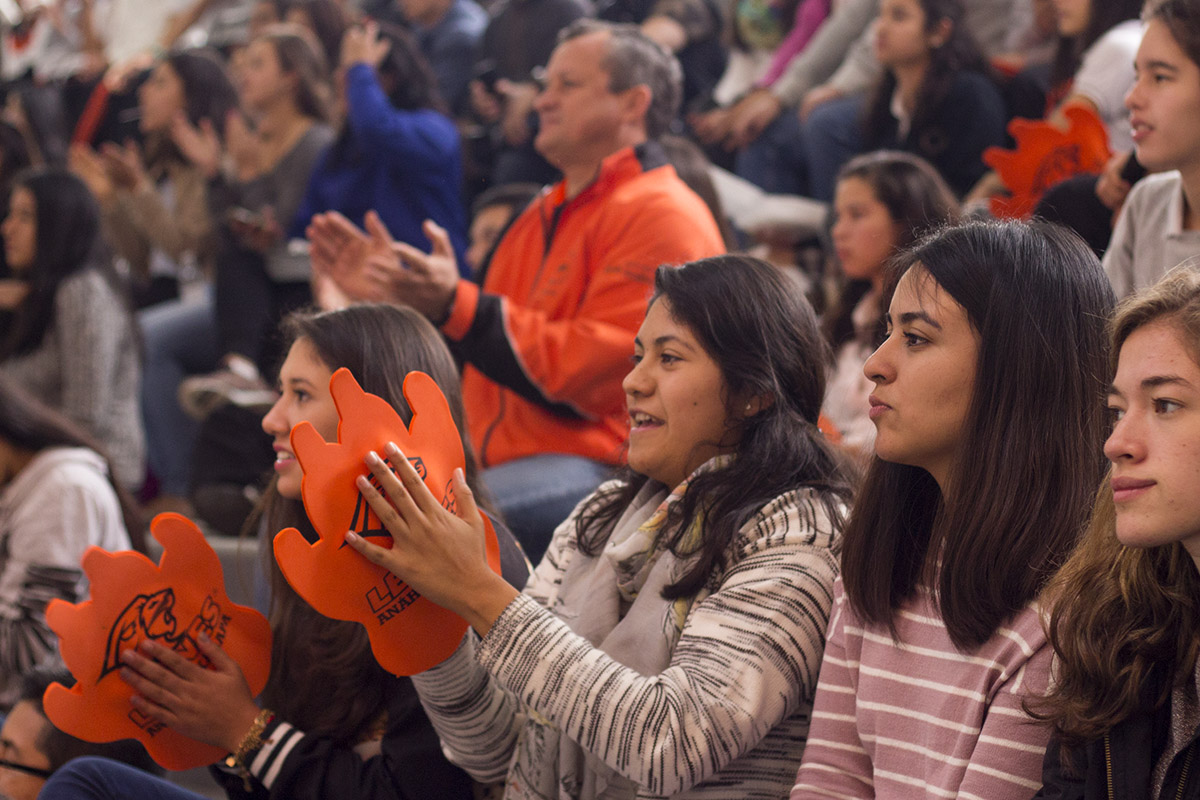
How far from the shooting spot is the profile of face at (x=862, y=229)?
2.83m

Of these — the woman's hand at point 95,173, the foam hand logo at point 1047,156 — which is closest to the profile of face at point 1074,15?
the foam hand logo at point 1047,156

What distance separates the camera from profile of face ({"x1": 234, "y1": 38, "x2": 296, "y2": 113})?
4176 millimetres

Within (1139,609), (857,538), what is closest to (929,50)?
(857,538)

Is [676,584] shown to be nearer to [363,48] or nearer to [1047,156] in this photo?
[1047,156]

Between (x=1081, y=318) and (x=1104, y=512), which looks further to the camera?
(x=1081, y=318)

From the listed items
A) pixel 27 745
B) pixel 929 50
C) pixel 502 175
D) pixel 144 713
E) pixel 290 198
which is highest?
pixel 929 50

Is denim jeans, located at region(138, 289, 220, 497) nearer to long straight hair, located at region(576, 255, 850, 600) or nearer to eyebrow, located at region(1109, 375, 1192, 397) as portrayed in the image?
long straight hair, located at region(576, 255, 850, 600)

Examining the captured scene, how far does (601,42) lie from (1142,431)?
201 centimetres

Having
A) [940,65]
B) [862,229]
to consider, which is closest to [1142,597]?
[862,229]

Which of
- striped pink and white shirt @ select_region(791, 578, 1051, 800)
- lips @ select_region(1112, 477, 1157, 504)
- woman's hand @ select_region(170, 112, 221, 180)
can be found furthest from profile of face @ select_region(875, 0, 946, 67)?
lips @ select_region(1112, 477, 1157, 504)

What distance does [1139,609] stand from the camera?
3.67 feet

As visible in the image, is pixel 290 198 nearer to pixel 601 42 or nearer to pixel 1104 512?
pixel 601 42

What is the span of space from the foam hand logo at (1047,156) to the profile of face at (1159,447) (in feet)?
4.84

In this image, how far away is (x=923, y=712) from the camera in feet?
4.24
